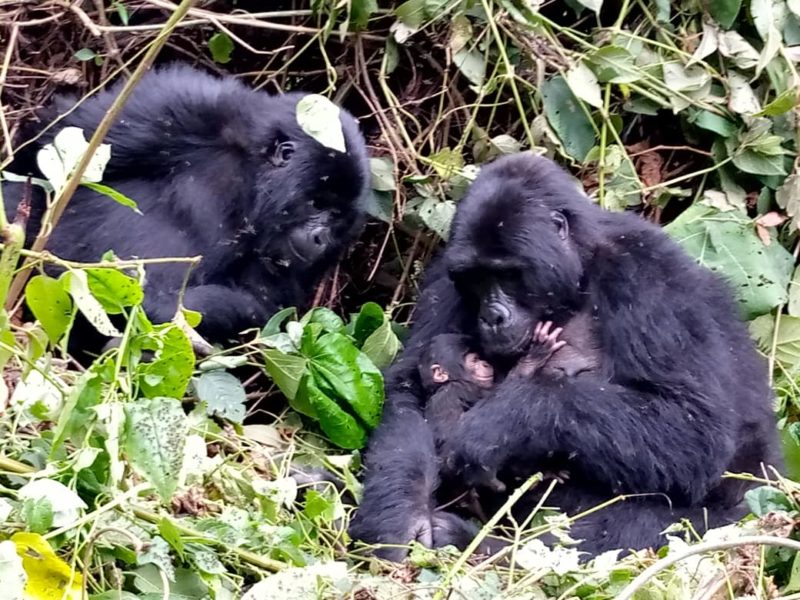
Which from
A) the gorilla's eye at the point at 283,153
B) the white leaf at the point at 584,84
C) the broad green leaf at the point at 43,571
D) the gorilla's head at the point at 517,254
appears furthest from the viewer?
the white leaf at the point at 584,84

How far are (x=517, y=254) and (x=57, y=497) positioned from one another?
5.26 ft

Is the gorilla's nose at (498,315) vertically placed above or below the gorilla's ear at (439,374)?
above

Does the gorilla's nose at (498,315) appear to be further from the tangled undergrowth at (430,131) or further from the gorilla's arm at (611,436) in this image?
the tangled undergrowth at (430,131)

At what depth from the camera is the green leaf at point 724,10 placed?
4207 mm

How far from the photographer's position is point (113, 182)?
3883 millimetres

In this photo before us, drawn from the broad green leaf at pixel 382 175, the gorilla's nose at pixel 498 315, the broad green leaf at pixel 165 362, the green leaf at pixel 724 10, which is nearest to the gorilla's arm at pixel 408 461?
the gorilla's nose at pixel 498 315

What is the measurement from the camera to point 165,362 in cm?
247

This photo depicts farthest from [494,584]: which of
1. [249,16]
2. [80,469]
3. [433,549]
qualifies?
[249,16]

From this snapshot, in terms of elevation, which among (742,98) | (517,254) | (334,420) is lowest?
→ (334,420)

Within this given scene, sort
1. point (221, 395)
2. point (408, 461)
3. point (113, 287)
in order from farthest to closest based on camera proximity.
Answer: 1. point (221, 395)
2. point (408, 461)
3. point (113, 287)

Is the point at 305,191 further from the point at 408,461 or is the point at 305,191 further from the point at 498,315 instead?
the point at 408,461

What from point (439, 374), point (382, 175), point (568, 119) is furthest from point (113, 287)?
A: point (568, 119)

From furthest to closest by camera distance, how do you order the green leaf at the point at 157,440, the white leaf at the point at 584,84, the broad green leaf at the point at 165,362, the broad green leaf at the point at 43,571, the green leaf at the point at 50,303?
the white leaf at the point at 584,84 → the broad green leaf at the point at 165,362 → the green leaf at the point at 50,303 → the green leaf at the point at 157,440 → the broad green leaf at the point at 43,571

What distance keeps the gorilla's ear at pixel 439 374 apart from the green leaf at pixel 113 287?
1280mm
